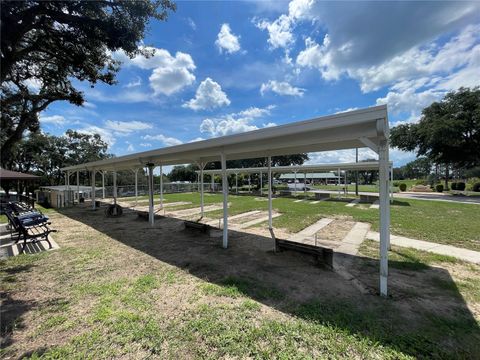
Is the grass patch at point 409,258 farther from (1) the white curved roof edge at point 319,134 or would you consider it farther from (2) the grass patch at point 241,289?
(2) the grass patch at point 241,289

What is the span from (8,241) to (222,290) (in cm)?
770

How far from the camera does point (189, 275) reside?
4.67 metres

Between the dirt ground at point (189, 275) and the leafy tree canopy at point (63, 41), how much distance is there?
3.52m

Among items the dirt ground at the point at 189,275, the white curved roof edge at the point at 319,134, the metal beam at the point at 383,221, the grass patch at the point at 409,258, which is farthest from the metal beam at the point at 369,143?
the grass patch at the point at 409,258

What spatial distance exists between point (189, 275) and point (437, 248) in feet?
21.4

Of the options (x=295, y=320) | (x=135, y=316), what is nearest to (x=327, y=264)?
(x=295, y=320)

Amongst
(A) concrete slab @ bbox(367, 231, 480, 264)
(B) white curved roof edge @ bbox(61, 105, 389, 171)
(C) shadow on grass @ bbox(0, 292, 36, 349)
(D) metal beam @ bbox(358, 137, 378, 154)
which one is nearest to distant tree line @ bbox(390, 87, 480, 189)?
(A) concrete slab @ bbox(367, 231, 480, 264)

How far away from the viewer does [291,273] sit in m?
4.76

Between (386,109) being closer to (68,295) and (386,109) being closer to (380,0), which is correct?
(380,0)

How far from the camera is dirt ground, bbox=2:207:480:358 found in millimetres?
3367

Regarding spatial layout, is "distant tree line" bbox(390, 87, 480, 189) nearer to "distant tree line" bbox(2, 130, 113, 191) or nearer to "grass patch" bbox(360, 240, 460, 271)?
"grass patch" bbox(360, 240, 460, 271)

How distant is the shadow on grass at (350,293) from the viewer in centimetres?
282

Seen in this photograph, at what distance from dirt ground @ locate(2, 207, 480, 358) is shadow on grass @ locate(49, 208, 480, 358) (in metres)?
0.02

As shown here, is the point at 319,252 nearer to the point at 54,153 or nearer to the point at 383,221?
the point at 383,221
